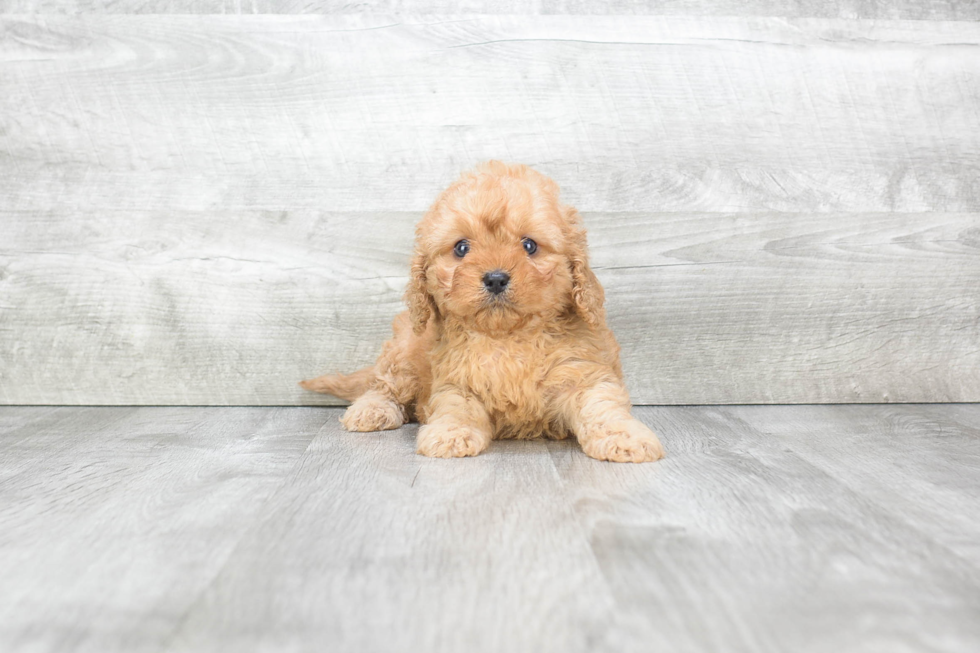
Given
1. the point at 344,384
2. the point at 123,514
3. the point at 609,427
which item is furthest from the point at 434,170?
the point at 123,514

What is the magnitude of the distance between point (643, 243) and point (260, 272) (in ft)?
3.77

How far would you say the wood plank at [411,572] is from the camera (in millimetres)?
888

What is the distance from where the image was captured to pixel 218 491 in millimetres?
1442

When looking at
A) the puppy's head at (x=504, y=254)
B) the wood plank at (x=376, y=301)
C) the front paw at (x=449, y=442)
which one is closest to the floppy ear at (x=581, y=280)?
the puppy's head at (x=504, y=254)

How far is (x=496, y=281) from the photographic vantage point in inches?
66.1

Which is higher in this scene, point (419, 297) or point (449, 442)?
point (419, 297)

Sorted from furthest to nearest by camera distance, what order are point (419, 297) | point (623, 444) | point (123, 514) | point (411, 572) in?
point (419, 297) → point (623, 444) → point (123, 514) → point (411, 572)

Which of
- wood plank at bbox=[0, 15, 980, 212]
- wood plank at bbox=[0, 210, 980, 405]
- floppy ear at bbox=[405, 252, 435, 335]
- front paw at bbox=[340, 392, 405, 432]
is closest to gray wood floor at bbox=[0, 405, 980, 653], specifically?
front paw at bbox=[340, 392, 405, 432]

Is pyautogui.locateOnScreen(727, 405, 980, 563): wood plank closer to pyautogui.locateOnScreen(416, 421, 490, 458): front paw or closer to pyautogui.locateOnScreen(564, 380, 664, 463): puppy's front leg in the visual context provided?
pyautogui.locateOnScreen(564, 380, 664, 463): puppy's front leg

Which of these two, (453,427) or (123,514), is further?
(453,427)

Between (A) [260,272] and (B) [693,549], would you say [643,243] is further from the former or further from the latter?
(B) [693,549]

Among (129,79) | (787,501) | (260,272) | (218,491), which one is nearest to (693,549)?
(787,501)

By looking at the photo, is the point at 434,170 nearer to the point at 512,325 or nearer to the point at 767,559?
the point at 512,325

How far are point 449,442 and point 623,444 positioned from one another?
0.37 meters
